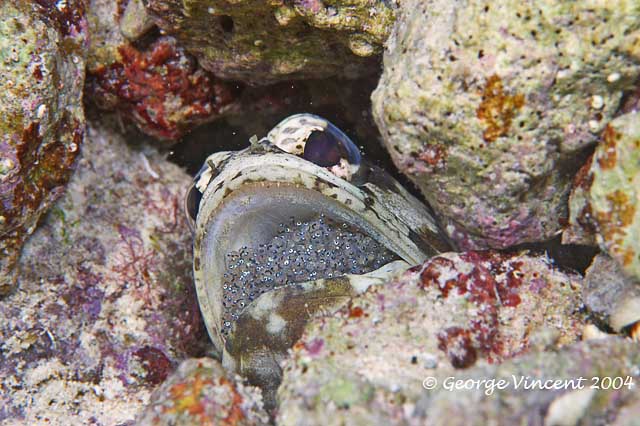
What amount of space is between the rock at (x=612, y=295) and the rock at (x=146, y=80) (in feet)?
8.56

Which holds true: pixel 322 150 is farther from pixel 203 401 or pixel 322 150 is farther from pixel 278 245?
pixel 203 401

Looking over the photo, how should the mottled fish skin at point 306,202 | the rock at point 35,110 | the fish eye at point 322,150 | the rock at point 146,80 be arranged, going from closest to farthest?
the mottled fish skin at point 306,202 → the rock at point 35,110 → the fish eye at point 322,150 → the rock at point 146,80

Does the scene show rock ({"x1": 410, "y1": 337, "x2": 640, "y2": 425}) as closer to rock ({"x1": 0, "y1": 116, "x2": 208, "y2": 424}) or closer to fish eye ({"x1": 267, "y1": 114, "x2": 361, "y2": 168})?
fish eye ({"x1": 267, "y1": 114, "x2": 361, "y2": 168})

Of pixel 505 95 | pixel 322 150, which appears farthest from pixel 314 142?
pixel 505 95

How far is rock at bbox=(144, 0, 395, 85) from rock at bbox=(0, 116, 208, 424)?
110 centimetres

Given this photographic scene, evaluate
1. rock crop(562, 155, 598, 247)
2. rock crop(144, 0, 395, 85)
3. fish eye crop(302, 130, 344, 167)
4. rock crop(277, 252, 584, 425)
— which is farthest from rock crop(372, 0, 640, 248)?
fish eye crop(302, 130, 344, 167)

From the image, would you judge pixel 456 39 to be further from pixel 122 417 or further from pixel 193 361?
pixel 122 417

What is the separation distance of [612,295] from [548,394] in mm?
660

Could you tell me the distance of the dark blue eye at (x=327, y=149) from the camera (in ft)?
9.12

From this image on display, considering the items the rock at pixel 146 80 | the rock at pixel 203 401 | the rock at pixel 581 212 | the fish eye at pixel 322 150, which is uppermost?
the rock at pixel 581 212

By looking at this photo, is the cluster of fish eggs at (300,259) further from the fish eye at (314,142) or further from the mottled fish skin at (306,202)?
the fish eye at (314,142)

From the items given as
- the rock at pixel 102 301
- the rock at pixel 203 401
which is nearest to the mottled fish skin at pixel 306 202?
the rock at pixel 203 401

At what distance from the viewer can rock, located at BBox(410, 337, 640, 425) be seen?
1.54 m

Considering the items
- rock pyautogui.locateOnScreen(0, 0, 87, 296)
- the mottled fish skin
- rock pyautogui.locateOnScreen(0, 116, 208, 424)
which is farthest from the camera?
rock pyautogui.locateOnScreen(0, 116, 208, 424)
